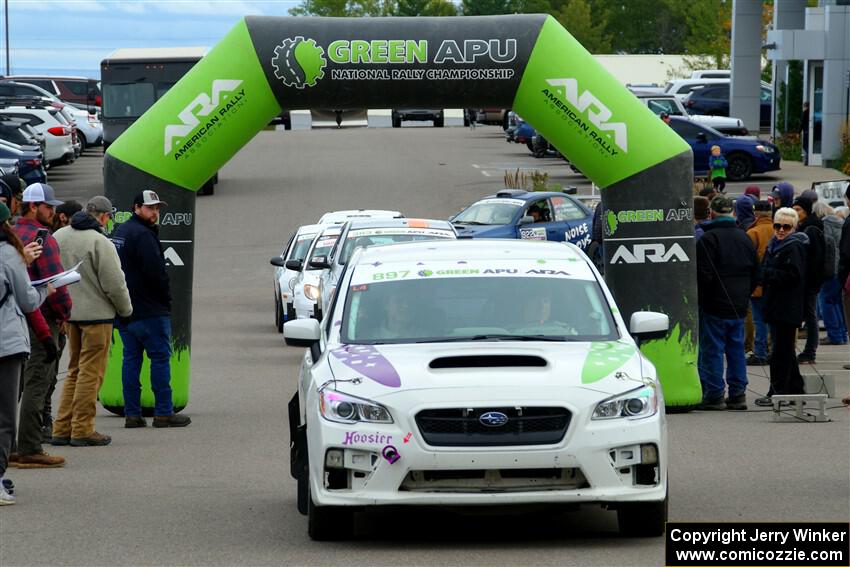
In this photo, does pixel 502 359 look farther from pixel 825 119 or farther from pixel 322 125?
pixel 322 125

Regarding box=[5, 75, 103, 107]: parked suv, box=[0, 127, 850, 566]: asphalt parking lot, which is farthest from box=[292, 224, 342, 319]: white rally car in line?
box=[5, 75, 103, 107]: parked suv

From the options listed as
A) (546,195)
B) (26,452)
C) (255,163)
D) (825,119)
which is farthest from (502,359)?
(255,163)

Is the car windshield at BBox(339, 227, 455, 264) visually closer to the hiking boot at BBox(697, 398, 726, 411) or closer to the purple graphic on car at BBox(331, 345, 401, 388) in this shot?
the hiking boot at BBox(697, 398, 726, 411)

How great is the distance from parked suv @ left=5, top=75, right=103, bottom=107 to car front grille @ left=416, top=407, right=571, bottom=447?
5495cm

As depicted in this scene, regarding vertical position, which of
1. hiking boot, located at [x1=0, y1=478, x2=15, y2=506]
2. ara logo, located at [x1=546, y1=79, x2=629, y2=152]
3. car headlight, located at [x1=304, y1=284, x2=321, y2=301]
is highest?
ara logo, located at [x1=546, y1=79, x2=629, y2=152]

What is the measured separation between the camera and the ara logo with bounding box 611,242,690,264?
47.2 feet

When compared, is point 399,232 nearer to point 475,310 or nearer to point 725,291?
point 725,291

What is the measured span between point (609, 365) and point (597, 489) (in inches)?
29.3

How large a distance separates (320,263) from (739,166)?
896 inches

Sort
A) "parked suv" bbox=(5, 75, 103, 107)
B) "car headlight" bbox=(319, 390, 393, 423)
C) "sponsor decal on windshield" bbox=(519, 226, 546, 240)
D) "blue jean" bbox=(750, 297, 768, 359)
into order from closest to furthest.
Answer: "car headlight" bbox=(319, 390, 393, 423)
"blue jean" bbox=(750, 297, 768, 359)
"sponsor decal on windshield" bbox=(519, 226, 546, 240)
"parked suv" bbox=(5, 75, 103, 107)

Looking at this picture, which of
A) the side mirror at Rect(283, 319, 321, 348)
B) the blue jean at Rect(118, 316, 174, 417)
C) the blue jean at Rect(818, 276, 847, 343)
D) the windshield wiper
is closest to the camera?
the windshield wiper

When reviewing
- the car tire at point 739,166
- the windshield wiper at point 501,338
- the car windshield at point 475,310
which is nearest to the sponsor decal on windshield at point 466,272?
the car windshield at point 475,310

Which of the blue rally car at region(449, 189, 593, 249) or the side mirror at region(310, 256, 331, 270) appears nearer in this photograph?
the side mirror at region(310, 256, 331, 270)

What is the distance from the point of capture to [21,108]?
44.7 meters
